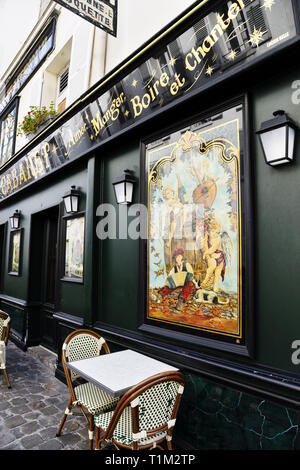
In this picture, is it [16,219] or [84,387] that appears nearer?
[84,387]

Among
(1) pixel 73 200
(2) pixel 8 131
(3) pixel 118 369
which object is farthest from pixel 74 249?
(2) pixel 8 131

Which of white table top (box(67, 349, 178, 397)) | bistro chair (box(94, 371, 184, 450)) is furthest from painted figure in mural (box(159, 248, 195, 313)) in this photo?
bistro chair (box(94, 371, 184, 450))

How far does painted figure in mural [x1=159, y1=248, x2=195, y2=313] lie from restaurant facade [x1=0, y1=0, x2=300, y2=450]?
0.01 m

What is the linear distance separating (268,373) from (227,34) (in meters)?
2.73

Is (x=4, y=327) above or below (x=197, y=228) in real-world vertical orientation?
below

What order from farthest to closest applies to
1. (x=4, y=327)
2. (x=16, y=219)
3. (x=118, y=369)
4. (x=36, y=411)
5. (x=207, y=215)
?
(x=16, y=219)
(x=4, y=327)
(x=36, y=411)
(x=207, y=215)
(x=118, y=369)

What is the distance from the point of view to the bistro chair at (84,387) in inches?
102

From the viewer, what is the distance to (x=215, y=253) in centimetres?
260

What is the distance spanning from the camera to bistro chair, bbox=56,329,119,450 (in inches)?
102

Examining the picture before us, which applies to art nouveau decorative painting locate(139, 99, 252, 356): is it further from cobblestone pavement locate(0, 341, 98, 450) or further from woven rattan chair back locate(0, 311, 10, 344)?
woven rattan chair back locate(0, 311, 10, 344)

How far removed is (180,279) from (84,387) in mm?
1495

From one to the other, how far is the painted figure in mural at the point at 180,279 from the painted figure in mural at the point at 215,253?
0.19 m

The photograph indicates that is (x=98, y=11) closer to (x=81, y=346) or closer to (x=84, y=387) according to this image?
(x=81, y=346)

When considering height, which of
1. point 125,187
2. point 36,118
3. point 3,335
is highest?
point 36,118
